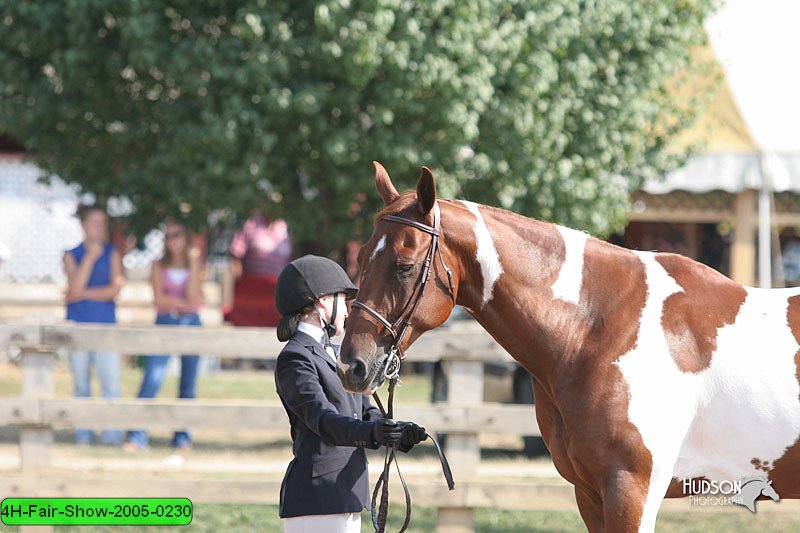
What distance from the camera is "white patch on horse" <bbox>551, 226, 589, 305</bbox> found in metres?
3.57

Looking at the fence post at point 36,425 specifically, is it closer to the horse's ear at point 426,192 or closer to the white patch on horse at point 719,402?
the horse's ear at point 426,192

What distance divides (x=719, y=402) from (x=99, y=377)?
6.59m

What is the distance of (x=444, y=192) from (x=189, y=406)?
2.69 metres

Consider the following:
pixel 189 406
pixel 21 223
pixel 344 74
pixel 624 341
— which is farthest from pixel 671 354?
pixel 21 223

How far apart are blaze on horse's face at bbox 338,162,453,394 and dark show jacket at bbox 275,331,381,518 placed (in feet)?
0.90

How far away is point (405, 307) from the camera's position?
3.35m

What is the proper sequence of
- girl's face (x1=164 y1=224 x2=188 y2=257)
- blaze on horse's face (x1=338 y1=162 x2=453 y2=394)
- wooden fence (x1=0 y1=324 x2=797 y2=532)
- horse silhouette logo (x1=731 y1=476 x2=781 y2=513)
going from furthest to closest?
1. girl's face (x1=164 y1=224 x2=188 y2=257)
2. wooden fence (x1=0 y1=324 x2=797 y2=532)
3. horse silhouette logo (x1=731 y1=476 x2=781 y2=513)
4. blaze on horse's face (x1=338 y1=162 x2=453 y2=394)

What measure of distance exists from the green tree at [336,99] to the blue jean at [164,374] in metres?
0.95

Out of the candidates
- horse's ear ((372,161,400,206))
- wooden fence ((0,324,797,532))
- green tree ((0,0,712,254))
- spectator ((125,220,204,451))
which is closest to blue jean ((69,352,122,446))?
spectator ((125,220,204,451))

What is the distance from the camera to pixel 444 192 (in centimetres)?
777

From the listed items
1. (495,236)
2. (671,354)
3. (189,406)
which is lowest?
(189,406)

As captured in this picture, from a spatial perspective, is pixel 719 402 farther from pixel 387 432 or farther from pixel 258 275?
pixel 258 275

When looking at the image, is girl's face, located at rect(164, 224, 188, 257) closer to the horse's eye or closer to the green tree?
the green tree

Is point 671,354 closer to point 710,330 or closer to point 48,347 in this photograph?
point 710,330
